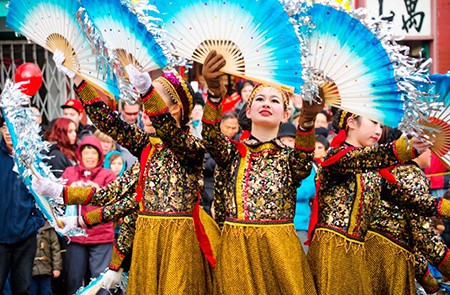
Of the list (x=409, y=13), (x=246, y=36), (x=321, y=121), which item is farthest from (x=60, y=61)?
(x=409, y=13)

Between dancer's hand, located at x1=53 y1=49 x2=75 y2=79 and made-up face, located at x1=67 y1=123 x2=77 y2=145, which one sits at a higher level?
dancer's hand, located at x1=53 y1=49 x2=75 y2=79

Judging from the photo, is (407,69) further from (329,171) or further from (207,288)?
(207,288)

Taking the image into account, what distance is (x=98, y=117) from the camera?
18.0 ft

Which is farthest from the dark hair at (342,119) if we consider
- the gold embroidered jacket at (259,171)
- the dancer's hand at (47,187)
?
the dancer's hand at (47,187)

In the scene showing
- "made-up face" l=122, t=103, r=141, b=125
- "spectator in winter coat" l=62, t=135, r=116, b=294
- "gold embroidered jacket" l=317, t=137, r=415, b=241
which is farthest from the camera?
"made-up face" l=122, t=103, r=141, b=125

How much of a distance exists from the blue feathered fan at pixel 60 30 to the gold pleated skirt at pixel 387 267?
2.07m

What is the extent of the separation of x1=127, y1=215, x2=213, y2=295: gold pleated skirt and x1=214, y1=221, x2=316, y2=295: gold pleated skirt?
27cm

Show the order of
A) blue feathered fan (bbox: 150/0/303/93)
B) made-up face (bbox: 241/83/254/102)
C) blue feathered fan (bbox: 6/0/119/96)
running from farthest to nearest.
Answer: made-up face (bbox: 241/83/254/102)
blue feathered fan (bbox: 6/0/119/96)
blue feathered fan (bbox: 150/0/303/93)

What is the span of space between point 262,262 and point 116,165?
3867mm

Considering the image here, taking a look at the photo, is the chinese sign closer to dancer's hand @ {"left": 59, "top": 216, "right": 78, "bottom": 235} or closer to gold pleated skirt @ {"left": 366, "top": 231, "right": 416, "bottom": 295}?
gold pleated skirt @ {"left": 366, "top": 231, "right": 416, "bottom": 295}

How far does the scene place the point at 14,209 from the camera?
25.2ft

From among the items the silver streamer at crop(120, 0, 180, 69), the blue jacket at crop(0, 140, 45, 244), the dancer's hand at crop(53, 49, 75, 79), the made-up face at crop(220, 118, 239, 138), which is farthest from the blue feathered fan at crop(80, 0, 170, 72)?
the made-up face at crop(220, 118, 239, 138)

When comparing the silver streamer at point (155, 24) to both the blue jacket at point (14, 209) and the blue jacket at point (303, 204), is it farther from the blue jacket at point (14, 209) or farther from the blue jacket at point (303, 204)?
the blue jacket at point (14, 209)

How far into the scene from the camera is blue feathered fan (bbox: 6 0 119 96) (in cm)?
526
